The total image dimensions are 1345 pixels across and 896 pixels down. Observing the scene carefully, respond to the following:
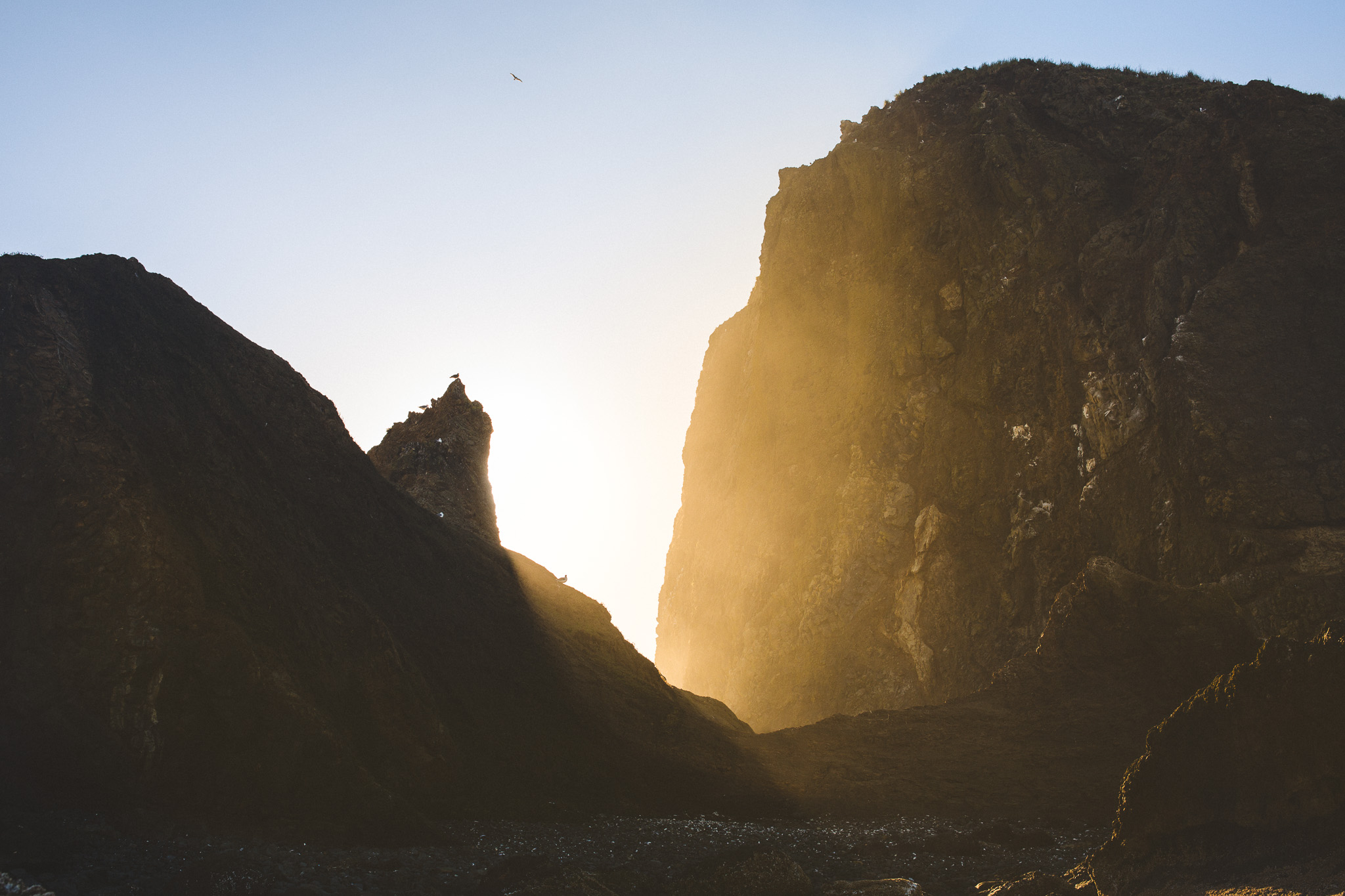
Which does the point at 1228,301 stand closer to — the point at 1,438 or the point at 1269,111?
the point at 1269,111

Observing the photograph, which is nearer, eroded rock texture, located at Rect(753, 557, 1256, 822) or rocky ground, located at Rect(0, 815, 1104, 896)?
rocky ground, located at Rect(0, 815, 1104, 896)

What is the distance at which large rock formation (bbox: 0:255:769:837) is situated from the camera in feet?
51.2

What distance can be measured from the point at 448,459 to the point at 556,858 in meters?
22.9

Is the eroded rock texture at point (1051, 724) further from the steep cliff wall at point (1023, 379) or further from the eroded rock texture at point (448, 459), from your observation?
the eroded rock texture at point (448, 459)

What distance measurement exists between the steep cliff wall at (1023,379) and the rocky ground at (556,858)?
17112mm

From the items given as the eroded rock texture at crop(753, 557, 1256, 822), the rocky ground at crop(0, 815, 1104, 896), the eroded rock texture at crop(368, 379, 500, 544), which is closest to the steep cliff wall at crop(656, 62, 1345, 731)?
the eroded rock texture at crop(753, 557, 1256, 822)

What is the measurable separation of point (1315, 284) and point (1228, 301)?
306 centimetres

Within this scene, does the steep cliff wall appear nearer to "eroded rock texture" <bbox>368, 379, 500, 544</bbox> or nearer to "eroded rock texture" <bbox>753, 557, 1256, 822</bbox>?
"eroded rock texture" <bbox>753, 557, 1256, 822</bbox>

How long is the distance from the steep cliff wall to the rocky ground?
1711 centimetres

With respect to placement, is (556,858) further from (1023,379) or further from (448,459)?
(1023,379)

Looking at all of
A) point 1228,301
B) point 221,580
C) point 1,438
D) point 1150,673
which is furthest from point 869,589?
point 1,438

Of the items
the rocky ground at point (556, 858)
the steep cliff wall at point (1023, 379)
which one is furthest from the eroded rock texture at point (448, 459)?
the steep cliff wall at point (1023, 379)

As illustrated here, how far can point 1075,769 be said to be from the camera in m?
24.9

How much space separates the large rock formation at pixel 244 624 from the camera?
15.6 meters
